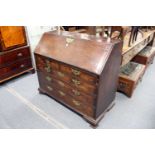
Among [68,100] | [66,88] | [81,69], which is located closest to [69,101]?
[68,100]

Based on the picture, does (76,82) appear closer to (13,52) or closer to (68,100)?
(68,100)

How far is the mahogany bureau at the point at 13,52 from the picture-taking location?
2311mm

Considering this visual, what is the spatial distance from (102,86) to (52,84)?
30.3 inches

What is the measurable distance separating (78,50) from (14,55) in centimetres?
146

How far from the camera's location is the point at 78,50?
1546 mm

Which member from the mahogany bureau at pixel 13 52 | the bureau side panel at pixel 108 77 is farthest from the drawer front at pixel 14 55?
the bureau side panel at pixel 108 77

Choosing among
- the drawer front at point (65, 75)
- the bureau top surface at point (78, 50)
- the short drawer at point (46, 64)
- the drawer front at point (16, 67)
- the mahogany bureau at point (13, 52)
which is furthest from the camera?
the drawer front at point (16, 67)

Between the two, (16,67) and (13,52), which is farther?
(16,67)

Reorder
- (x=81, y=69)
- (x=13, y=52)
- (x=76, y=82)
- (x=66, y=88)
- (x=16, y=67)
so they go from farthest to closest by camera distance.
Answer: (x=16, y=67), (x=13, y=52), (x=66, y=88), (x=76, y=82), (x=81, y=69)

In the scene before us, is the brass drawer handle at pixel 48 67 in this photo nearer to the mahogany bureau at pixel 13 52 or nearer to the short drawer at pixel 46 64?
the short drawer at pixel 46 64

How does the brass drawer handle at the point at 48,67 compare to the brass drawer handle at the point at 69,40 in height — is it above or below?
below

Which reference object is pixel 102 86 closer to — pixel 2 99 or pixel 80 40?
pixel 80 40

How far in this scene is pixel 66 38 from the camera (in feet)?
5.53

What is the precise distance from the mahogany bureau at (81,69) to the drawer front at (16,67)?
31.7 inches
